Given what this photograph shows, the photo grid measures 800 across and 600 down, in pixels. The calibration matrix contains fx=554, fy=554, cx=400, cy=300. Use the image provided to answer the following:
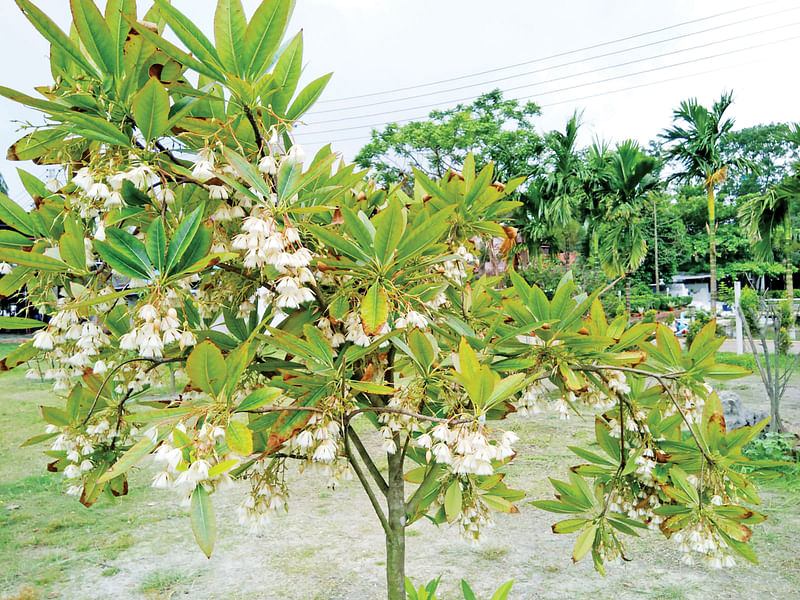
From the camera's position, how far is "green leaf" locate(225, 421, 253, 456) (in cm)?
78

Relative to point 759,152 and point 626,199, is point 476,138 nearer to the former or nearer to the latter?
point 626,199

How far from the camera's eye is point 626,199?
1453 cm

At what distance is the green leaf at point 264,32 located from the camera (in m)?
0.91

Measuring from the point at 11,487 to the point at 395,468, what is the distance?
4791 mm

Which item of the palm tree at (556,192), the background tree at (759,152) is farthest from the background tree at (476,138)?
the background tree at (759,152)

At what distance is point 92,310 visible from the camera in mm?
1017

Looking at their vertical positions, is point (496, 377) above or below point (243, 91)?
below

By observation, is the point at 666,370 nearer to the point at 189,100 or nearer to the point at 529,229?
the point at 189,100

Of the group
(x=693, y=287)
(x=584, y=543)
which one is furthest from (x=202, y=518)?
(x=693, y=287)

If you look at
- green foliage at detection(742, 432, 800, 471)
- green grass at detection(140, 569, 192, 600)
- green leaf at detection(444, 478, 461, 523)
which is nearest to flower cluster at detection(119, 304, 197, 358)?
green leaf at detection(444, 478, 461, 523)

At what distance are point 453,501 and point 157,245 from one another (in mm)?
809

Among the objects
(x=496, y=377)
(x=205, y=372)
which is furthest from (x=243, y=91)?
(x=496, y=377)

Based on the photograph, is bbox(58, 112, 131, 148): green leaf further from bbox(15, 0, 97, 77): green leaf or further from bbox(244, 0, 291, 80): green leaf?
bbox(244, 0, 291, 80): green leaf

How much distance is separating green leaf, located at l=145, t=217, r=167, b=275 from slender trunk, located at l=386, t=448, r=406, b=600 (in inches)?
30.4
